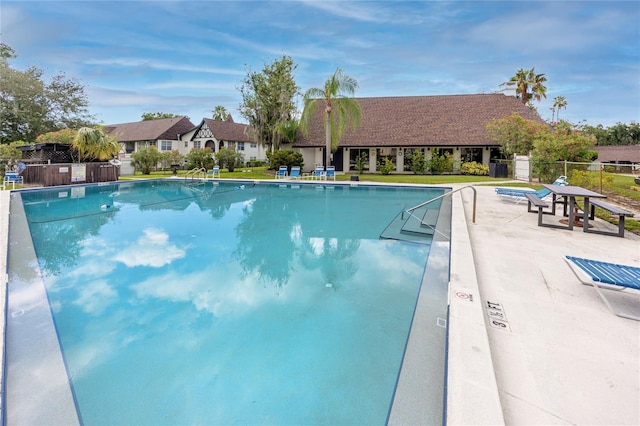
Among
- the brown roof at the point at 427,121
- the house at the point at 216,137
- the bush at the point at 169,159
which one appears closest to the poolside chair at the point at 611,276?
the brown roof at the point at 427,121

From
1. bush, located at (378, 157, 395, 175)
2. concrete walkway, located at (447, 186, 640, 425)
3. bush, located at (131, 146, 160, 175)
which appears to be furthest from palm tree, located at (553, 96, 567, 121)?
concrete walkway, located at (447, 186, 640, 425)

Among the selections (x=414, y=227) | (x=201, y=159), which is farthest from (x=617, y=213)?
(x=201, y=159)

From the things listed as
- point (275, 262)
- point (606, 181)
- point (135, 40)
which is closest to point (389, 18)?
point (606, 181)

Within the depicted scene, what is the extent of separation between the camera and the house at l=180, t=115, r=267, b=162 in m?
35.3

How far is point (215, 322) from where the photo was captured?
3.74 meters

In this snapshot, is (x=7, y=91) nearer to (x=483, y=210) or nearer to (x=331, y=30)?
(x=331, y=30)

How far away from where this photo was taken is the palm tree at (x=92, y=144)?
19406 millimetres

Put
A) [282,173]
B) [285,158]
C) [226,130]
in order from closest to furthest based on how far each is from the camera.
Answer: [282,173]
[285,158]
[226,130]

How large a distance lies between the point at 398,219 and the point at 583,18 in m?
13.5

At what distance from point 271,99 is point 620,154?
1684 inches

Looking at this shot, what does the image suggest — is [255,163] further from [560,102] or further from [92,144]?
[560,102]

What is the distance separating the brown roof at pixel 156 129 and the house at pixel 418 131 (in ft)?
62.2

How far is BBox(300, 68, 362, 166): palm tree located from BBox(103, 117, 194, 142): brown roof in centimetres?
2204

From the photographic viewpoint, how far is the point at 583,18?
1416 centimetres
